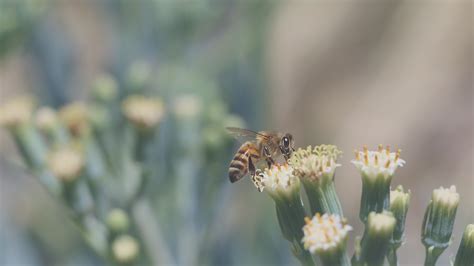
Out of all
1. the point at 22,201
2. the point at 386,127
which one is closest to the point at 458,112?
the point at 386,127

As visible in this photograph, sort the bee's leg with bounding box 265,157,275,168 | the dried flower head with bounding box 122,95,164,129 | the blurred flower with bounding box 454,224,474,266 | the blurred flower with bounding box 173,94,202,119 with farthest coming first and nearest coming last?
the blurred flower with bounding box 173,94,202,119 → the dried flower head with bounding box 122,95,164,129 → the bee's leg with bounding box 265,157,275,168 → the blurred flower with bounding box 454,224,474,266

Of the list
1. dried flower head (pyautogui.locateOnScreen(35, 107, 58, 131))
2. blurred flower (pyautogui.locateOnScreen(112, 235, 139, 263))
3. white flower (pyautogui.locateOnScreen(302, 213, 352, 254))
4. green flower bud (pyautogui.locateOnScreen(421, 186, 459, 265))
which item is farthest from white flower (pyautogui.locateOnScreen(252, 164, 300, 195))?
dried flower head (pyautogui.locateOnScreen(35, 107, 58, 131))

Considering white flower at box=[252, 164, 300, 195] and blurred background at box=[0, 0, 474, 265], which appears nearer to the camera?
white flower at box=[252, 164, 300, 195]

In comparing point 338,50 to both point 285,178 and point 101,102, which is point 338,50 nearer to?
point 101,102

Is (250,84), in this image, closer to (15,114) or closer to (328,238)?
(15,114)

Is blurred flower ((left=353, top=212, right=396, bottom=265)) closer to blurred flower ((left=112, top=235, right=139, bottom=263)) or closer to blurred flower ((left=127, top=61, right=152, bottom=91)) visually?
blurred flower ((left=112, top=235, right=139, bottom=263))

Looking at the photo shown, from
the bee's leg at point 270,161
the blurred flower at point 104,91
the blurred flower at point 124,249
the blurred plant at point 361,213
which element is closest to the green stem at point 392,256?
the blurred plant at point 361,213

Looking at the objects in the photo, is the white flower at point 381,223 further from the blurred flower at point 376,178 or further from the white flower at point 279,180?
the white flower at point 279,180

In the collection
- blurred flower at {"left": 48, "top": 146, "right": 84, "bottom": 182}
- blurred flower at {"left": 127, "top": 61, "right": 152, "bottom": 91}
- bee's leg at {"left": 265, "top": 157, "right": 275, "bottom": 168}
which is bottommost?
bee's leg at {"left": 265, "top": 157, "right": 275, "bottom": 168}
